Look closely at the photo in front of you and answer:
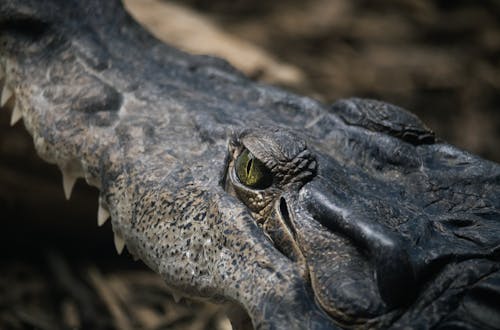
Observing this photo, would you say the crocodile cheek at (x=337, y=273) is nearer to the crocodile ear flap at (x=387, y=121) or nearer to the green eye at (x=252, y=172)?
the green eye at (x=252, y=172)

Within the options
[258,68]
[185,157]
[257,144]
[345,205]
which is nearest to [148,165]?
[185,157]

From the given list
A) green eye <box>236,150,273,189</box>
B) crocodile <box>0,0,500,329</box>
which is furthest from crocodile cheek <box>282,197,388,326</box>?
green eye <box>236,150,273,189</box>

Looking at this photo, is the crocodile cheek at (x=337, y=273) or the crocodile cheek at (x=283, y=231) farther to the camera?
the crocodile cheek at (x=283, y=231)

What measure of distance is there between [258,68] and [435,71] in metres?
1.95

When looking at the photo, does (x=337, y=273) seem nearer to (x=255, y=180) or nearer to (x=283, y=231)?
(x=283, y=231)

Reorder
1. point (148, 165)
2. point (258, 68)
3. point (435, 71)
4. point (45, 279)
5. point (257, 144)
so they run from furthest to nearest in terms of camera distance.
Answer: point (435, 71)
point (258, 68)
point (45, 279)
point (148, 165)
point (257, 144)

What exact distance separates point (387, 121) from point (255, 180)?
677 millimetres

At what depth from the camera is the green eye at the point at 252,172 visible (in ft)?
6.73

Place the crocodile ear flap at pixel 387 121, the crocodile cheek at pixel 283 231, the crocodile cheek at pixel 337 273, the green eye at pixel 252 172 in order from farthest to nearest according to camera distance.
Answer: the crocodile ear flap at pixel 387 121 → the green eye at pixel 252 172 → the crocodile cheek at pixel 283 231 → the crocodile cheek at pixel 337 273

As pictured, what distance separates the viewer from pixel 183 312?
3.57 metres

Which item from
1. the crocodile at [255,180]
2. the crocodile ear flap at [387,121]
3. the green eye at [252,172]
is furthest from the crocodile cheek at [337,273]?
the crocodile ear flap at [387,121]

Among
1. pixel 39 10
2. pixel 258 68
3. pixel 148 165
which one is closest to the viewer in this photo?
pixel 148 165

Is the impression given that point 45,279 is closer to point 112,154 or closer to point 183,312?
point 183,312

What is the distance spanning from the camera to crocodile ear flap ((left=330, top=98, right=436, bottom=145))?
241 cm
